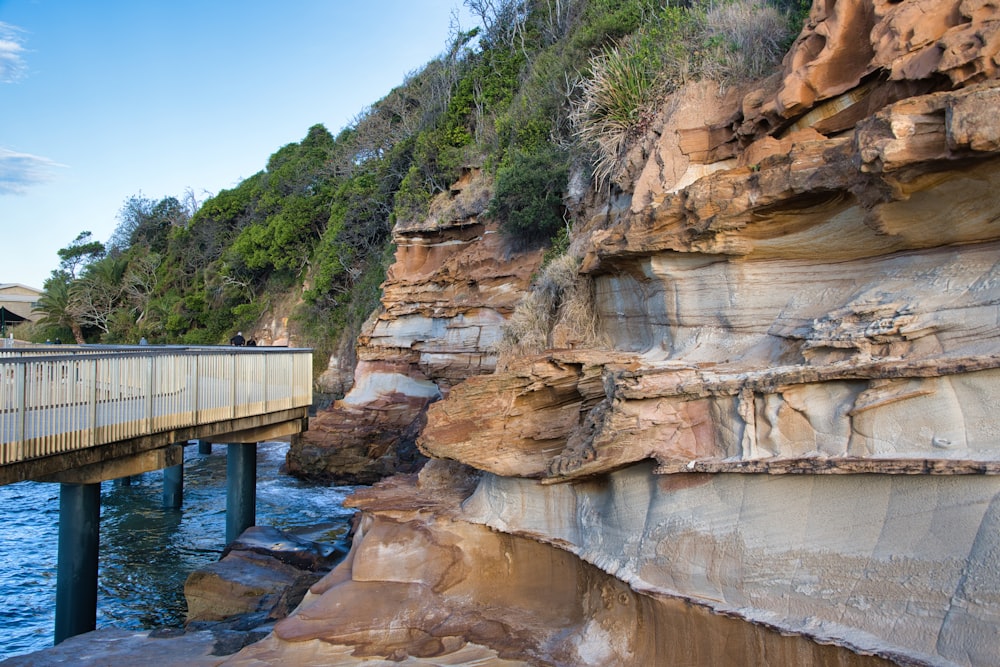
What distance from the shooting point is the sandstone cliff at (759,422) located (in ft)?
15.2

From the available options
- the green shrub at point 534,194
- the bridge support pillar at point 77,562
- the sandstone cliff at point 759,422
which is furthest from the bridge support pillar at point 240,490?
the green shrub at point 534,194

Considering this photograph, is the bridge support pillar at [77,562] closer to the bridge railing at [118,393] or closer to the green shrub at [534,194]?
Result: the bridge railing at [118,393]

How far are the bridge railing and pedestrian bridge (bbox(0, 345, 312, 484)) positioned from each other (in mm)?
13

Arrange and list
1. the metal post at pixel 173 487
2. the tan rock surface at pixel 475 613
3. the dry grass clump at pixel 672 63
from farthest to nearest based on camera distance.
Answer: the metal post at pixel 173 487, the dry grass clump at pixel 672 63, the tan rock surface at pixel 475 613

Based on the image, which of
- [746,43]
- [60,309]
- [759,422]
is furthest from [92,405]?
[60,309]

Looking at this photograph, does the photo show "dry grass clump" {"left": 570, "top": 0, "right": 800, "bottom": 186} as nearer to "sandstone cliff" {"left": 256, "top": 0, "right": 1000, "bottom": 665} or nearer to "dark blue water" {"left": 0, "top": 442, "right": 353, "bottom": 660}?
"sandstone cliff" {"left": 256, "top": 0, "right": 1000, "bottom": 665}

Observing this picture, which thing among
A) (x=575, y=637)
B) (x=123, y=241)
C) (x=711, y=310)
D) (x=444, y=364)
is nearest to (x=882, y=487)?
(x=711, y=310)

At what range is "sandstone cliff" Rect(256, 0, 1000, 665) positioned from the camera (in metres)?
4.63

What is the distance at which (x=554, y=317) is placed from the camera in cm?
988

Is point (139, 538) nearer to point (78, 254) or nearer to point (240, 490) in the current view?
point (240, 490)

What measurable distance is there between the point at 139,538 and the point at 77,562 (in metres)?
5.47

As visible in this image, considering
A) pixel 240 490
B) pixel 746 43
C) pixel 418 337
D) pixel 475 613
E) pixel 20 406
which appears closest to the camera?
pixel 475 613

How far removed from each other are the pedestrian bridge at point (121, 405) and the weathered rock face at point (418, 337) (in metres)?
3.95

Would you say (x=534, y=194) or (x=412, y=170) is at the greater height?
(x=412, y=170)
